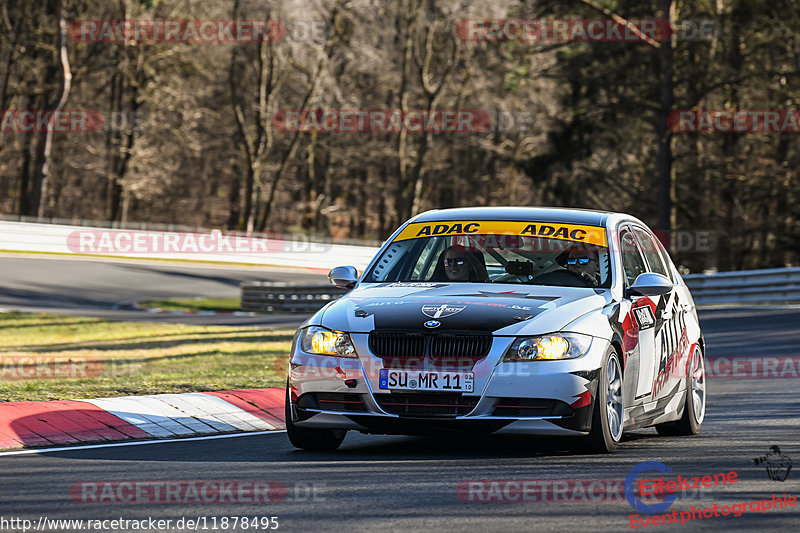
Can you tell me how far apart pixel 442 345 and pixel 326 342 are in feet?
2.57

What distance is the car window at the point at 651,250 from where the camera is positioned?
932 centimetres

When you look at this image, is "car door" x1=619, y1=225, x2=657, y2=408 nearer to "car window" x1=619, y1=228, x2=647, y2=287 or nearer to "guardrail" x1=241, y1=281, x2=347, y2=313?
"car window" x1=619, y1=228, x2=647, y2=287

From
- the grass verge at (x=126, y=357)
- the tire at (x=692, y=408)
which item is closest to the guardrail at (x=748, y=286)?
the grass verge at (x=126, y=357)

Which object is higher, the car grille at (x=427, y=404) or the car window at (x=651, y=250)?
the car window at (x=651, y=250)

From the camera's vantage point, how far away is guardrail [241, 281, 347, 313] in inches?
1142

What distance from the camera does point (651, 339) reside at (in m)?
8.56

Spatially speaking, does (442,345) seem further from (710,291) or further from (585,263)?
(710,291)

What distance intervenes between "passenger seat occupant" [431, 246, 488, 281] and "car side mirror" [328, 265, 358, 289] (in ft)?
1.91

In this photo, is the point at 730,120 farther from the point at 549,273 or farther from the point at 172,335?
the point at 549,273

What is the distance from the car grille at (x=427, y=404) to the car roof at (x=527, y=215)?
193cm

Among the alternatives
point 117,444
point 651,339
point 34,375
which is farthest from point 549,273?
point 34,375

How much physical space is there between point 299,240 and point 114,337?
23.8 metres

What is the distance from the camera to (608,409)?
7.60 metres

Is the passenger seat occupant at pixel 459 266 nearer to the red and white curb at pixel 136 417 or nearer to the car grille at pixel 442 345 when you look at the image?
the car grille at pixel 442 345
